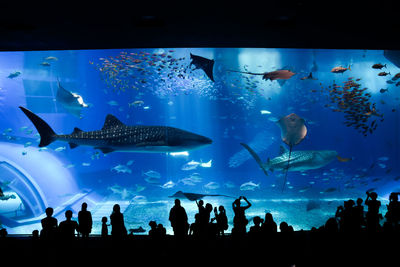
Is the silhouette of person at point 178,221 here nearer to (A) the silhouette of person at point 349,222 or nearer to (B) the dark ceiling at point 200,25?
(A) the silhouette of person at point 349,222

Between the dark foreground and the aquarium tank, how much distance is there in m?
2.63

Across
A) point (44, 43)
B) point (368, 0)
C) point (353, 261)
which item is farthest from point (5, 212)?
point (368, 0)

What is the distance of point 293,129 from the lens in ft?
17.2

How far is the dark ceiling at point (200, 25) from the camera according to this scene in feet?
12.3

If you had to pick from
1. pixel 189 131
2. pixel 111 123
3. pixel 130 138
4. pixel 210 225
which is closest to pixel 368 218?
pixel 210 225

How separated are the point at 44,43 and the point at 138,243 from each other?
5.41 m

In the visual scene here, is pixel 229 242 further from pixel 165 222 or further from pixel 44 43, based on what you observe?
pixel 44 43

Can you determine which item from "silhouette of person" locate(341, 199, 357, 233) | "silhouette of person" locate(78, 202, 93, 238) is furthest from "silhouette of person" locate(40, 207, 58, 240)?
"silhouette of person" locate(341, 199, 357, 233)

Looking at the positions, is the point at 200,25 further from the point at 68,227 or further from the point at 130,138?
the point at 68,227

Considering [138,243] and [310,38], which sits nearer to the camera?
[138,243]

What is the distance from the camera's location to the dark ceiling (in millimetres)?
3760

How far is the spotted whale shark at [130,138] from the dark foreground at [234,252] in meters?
2.48

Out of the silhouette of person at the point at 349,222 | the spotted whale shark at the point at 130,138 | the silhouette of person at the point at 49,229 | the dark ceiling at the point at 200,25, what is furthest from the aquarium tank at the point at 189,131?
the silhouette of person at the point at 349,222

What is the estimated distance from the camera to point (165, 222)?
7805 millimetres
